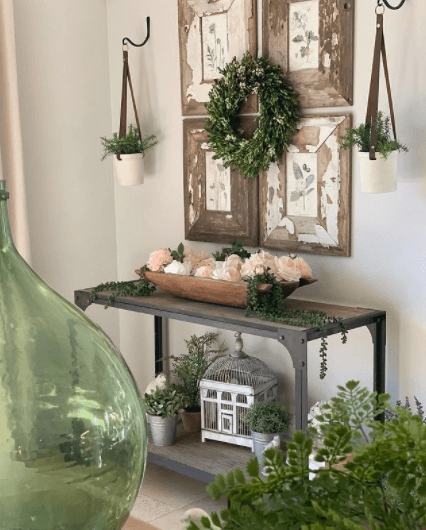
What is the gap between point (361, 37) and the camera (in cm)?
276

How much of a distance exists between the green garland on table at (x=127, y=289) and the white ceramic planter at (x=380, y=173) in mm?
995

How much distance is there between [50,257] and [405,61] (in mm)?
1871

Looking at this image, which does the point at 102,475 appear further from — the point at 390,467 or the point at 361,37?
the point at 361,37

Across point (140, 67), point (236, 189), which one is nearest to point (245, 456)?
point (236, 189)

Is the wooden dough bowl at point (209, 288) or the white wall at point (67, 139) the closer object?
the wooden dough bowl at point (209, 288)

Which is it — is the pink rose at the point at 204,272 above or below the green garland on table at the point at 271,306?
above

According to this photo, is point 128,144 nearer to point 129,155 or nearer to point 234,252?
point 129,155

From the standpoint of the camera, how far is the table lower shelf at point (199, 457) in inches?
113

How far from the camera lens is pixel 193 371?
333cm

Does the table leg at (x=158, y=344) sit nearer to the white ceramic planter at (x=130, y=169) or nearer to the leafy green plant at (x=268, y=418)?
the white ceramic planter at (x=130, y=169)

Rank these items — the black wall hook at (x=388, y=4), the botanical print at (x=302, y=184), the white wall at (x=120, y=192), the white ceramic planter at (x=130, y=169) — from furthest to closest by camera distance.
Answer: the white ceramic planter at (x=130, y=169)
the botanical print at (x=302, y=184)
the white wall at (x=120, y=192)
the black wall hook at (x=388, y=4)

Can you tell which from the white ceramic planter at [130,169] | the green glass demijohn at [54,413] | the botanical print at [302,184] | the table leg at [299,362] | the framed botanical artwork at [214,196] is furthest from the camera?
the white ceramic planter at [130,169]

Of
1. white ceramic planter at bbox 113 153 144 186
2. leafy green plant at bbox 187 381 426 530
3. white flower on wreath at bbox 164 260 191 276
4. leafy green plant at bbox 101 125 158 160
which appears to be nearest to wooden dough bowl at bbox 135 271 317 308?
white flower on wreath at bbox 164 260 191 276

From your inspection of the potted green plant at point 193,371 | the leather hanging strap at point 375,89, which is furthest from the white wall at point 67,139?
the leather hanging strap at point 375,89
